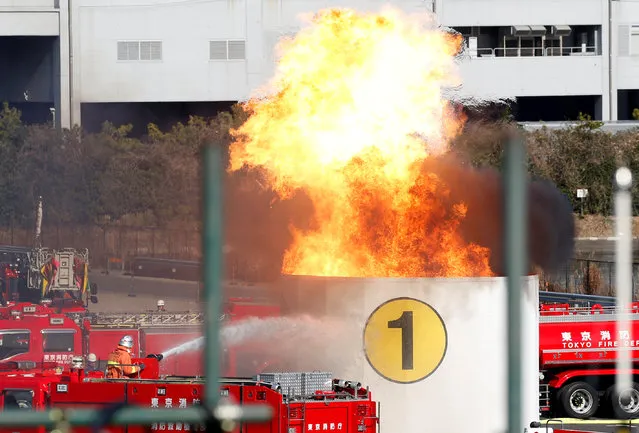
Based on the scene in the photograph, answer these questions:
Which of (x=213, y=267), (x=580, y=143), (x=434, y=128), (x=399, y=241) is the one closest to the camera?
(x=213, y=267)

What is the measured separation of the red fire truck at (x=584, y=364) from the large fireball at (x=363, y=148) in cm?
789

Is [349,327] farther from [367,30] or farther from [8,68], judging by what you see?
[8,68]

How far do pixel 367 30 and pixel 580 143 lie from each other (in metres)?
33.6

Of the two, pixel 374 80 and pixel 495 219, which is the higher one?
pixel 374 80

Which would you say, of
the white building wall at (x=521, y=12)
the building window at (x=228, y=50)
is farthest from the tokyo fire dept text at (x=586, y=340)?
the white building wall at (x=521, y=12)

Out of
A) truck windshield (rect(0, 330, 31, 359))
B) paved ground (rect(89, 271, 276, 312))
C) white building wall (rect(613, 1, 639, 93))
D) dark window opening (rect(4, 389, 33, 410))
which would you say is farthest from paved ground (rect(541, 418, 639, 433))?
white building wall (rect(613, 1, 639, 93))

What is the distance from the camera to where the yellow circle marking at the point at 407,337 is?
17016 mm

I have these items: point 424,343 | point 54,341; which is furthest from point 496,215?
point 54,341

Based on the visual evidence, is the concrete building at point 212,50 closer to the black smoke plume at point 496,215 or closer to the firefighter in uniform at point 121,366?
the black smoke plume at point 496,215

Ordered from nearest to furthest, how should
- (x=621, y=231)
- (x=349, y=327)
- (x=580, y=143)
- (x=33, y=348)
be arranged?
(x=621, y=231), (x=349, y=327), (x=33, y=348), (x=580, y=143)

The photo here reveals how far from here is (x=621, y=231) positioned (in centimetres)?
1180

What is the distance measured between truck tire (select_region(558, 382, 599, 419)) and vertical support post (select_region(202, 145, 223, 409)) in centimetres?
2225

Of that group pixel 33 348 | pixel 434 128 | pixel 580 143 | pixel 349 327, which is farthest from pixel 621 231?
pixel 580 143

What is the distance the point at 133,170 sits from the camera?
45969 millimetres
